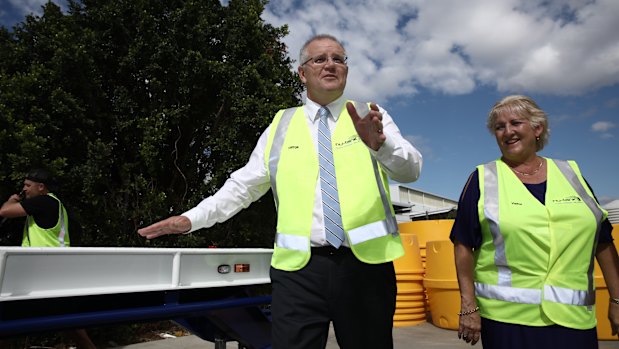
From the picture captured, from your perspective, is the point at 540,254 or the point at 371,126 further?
the point at 540,254

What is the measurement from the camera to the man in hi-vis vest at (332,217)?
1614mm

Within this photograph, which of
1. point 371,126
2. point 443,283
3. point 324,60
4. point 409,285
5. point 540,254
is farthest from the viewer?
point 409,285

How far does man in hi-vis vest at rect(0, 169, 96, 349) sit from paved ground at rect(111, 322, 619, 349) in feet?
7.12

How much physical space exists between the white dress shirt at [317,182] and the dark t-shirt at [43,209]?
88.8 inches

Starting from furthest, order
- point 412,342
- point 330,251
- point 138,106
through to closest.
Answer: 1. point 138,106
2. point 412,342
3. point 330,251

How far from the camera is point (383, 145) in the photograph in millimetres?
1572

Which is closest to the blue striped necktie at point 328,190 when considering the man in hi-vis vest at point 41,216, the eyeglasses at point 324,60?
the eyeglasses at point 324,60

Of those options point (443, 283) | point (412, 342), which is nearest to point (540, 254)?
point (412, 342)

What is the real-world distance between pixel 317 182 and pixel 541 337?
3.69ft

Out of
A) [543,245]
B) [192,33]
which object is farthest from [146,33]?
[543,245]

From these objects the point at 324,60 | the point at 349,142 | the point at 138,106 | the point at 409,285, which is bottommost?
the point at 409,285

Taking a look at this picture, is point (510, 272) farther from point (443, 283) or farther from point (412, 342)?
point (443, 283)

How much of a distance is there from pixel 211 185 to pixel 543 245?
6.25 metres

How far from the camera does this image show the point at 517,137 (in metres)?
2.04
